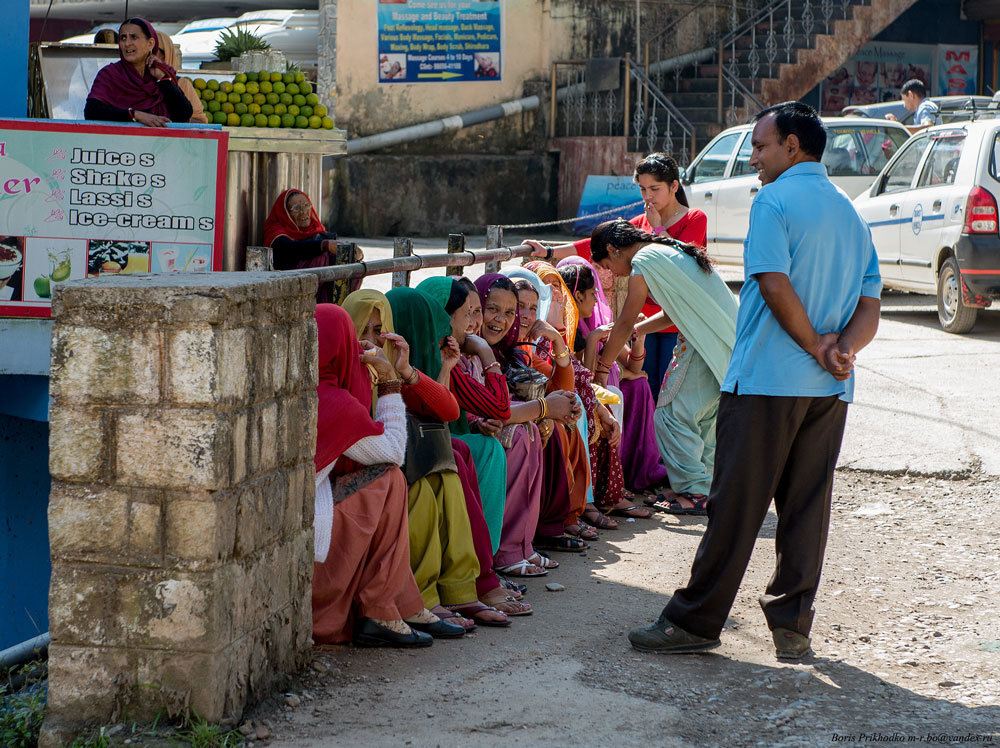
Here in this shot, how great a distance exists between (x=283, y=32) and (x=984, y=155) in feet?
36.3

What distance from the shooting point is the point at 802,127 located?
370 centimetres

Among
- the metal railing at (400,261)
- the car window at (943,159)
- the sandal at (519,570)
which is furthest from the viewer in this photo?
the car window at (943,159)

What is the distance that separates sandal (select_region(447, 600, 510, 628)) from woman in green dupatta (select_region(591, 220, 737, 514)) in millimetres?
1916

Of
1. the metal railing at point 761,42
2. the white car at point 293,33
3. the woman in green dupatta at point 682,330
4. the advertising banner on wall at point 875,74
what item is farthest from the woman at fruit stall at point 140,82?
the advertising banner on wall at point 875,74

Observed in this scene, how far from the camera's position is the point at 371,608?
3.76 meters

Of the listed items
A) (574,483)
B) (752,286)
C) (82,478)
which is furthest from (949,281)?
(82,478)

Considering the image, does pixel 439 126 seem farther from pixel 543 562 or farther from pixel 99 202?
pixel 543 562

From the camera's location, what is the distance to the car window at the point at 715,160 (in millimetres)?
13562

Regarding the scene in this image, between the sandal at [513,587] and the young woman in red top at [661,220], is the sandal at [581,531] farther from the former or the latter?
the young woman in red top at [661,220]

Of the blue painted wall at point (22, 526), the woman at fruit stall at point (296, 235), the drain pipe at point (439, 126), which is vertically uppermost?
the drain pipe at point (439, 126)

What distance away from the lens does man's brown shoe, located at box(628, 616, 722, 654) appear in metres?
3.78

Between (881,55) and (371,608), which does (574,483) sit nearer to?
(371,608)

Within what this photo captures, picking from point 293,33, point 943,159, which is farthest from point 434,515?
point 293,33

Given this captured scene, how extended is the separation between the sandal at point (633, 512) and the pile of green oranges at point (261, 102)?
3.16m
